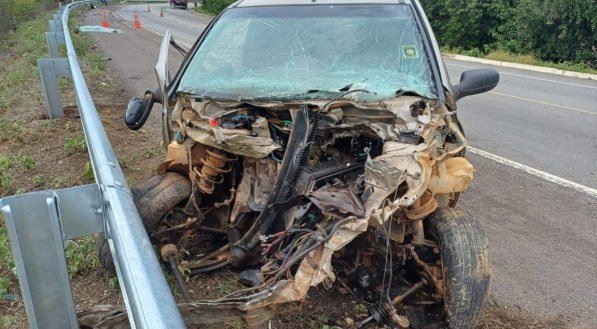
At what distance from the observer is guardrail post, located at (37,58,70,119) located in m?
6.32

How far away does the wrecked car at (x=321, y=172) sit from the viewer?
286 cm

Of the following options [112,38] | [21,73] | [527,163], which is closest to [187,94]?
[527,163]

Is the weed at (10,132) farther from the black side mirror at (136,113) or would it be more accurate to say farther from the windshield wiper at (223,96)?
the windshield wiper at (223,96)

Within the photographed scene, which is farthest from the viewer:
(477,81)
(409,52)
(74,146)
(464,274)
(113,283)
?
(74,146)

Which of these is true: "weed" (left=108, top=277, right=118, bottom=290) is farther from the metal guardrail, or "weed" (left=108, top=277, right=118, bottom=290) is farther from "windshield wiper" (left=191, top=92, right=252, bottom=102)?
the metal guardrail

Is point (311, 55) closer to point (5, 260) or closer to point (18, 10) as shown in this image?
point (5, 260)

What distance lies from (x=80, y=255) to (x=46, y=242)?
2328 mm

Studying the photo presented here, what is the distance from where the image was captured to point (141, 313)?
1.21m

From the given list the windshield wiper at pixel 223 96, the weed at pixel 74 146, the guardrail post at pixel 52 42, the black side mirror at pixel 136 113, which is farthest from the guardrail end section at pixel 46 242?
the guardrail post at pixel 52 42

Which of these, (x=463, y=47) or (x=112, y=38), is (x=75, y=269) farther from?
(x=463, y=47)

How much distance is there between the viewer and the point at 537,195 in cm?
550

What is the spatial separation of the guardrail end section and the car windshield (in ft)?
6.81

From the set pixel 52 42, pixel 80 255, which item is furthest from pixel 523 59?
pixel 80 255

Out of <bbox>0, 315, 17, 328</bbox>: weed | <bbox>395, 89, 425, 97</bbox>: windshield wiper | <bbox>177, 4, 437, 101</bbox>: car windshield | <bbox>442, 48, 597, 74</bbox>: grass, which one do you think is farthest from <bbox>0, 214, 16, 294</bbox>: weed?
<bbox>442, 48, 597, 74</bbox>: grass
